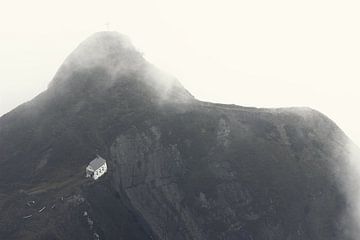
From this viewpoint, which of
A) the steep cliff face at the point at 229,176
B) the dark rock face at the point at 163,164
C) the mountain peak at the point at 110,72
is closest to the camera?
the dark rock face at the point at 163,164

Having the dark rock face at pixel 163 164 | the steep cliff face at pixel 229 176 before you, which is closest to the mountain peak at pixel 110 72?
the dark rock face at pixel 163 164

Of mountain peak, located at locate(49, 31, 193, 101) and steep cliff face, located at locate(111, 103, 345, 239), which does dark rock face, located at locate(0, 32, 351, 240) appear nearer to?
steep cliff face, located at locate(111, 103, 345, 239)

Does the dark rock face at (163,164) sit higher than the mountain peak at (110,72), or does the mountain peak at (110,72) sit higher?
the mountain peak at (110,72)

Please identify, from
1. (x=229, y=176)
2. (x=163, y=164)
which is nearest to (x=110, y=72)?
(x=163, y=164)

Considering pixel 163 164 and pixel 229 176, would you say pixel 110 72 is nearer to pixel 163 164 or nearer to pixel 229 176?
pixel 163 164

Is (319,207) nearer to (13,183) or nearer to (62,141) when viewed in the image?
(62,141)

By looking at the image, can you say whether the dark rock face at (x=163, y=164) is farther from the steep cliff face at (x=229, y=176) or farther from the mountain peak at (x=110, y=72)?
the mountain peak at (x=110, y=72)

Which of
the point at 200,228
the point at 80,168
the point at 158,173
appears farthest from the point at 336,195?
the point at 80,168

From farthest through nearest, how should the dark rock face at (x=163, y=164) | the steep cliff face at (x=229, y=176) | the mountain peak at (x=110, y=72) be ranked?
the mountain peak at (x=110, y=72) < the steep cliff face at (x=229, y=176) < the dark rock face at (x=163, y=164)
